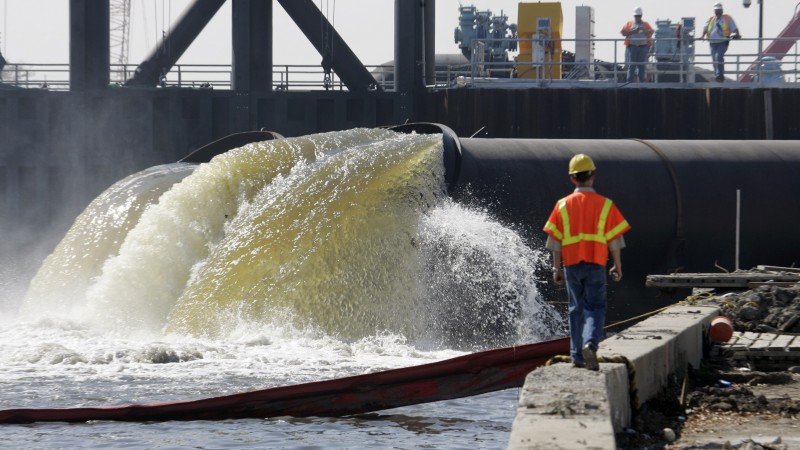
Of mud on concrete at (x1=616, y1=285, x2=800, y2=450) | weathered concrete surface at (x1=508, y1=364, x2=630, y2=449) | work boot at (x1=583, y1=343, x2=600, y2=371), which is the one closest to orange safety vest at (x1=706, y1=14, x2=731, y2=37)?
mud on concrete at (x1=616, y1=285, x2=800, y2=450)

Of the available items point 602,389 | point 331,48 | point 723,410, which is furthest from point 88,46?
point 602,389

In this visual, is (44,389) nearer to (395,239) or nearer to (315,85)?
(395,239)

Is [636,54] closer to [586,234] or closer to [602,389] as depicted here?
[586,234]

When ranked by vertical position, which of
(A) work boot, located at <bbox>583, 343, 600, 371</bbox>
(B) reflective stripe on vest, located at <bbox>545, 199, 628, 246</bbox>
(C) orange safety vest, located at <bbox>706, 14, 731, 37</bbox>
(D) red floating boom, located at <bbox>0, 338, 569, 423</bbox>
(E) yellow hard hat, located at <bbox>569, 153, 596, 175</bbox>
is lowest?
(D) red floating boom, located at <bbox>0, 338, 569, 423</bbox>

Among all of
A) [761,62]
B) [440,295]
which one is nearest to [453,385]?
[440,295]

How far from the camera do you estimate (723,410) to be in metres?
9.00

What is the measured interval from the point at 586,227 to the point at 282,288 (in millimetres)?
7660

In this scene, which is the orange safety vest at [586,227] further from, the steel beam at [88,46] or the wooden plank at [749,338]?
the steel beam at [88,46]

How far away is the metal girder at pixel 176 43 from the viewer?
106 ft

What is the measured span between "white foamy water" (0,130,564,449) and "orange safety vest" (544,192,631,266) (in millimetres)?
2939

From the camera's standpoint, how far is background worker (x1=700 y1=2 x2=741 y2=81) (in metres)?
26.2

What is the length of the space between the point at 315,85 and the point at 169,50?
4.47 meters

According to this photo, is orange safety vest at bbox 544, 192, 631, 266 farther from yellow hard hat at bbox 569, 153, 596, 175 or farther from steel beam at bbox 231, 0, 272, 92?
steel beam at bbox 231, 0, 272, 92

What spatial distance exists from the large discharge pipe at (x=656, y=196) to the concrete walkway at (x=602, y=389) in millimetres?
7017
